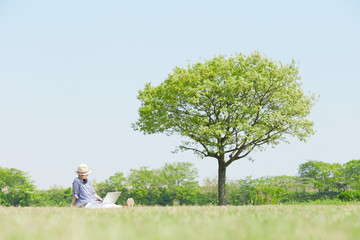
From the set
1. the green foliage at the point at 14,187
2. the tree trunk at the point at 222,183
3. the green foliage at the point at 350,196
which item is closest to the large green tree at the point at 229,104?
the tree trunk at the point at 222,183

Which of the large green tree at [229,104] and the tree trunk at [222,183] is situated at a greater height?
the large green tree at [229,104]

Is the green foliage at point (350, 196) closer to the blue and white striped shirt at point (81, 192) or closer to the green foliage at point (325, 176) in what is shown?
the green foliage at point (325, 176)

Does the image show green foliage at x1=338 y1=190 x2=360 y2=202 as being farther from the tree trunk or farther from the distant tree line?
the tree trunk

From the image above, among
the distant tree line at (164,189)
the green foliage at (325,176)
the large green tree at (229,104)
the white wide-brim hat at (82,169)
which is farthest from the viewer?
the green foliage at (325,176)

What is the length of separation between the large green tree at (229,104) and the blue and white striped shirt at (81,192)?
11.1 meters

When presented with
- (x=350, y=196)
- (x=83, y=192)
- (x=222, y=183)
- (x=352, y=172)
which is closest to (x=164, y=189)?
(x=222, y=183)

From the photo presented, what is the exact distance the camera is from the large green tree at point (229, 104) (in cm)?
2269

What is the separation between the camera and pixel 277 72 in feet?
76.8

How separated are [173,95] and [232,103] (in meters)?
4.07

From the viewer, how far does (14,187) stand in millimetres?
34875

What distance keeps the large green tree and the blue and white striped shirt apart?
11.1m

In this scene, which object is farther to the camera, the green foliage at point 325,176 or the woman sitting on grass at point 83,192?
the green foliage at point 325,176

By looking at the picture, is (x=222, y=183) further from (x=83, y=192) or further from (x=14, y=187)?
(x=14, y=187)

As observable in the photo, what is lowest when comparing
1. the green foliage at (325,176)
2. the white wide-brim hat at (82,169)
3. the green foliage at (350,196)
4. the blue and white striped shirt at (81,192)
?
the blue and white striped shirt at (81,192)
